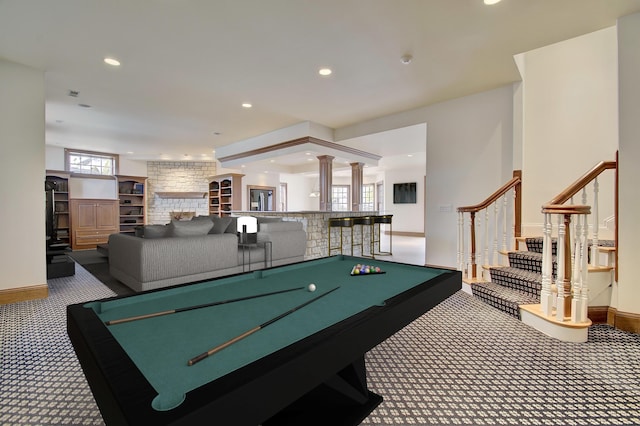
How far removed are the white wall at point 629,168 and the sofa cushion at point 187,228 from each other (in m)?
4.72

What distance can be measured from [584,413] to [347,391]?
4.16 ft

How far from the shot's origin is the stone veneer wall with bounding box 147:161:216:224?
31.2 ft

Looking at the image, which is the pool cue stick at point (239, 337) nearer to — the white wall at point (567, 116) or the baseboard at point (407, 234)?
the white wall at point (567, 116)

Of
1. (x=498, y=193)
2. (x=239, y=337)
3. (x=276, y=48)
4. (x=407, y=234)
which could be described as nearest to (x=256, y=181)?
(x=407, y=234)

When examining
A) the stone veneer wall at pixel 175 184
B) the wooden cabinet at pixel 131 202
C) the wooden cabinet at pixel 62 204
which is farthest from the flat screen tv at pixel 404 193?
the wooden cabinet at pixel 62 204

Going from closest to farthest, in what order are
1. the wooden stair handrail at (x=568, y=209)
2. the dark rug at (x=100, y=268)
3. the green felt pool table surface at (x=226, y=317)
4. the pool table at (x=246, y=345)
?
the pool table at (x=246, y=345) < the green felt pool table surface at (x=226, y=317) < the wooden stair handrail at (x=568, y=209) < the dark rug at (x=100, y=268)

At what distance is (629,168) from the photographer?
2.57 m

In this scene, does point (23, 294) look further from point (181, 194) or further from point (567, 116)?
point (567, 116)

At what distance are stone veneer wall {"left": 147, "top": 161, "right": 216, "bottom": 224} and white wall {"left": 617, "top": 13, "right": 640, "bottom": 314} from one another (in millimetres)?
9983

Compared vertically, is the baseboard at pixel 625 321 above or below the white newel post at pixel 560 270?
below

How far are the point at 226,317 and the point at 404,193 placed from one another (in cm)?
1066

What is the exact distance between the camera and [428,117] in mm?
5008

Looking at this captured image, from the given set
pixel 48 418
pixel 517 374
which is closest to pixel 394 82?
pixel 517 374

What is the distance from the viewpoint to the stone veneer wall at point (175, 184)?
9.52 meters
